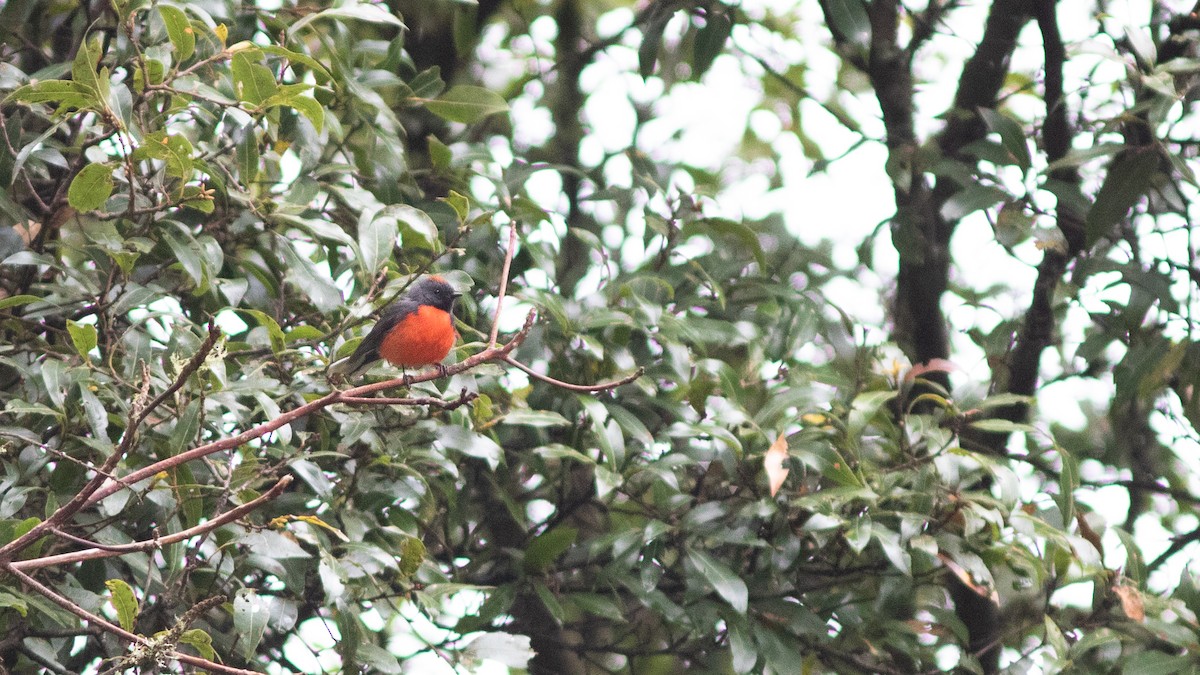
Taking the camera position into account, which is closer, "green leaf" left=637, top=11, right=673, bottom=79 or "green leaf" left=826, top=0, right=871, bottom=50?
"green leaf" left=826, top=0, right=871, bottom=50

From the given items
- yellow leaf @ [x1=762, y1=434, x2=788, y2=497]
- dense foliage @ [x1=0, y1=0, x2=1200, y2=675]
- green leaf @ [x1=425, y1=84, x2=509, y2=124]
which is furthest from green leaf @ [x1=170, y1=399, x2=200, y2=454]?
yellow leaf @ [x1=762, y1=434, x2=788, y2=497]

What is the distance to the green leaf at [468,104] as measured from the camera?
4.14 metres

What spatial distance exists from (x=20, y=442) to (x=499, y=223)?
5.61ft

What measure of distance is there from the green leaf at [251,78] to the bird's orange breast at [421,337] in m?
1.06

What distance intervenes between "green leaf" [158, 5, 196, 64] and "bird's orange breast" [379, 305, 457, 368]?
1.21 metres

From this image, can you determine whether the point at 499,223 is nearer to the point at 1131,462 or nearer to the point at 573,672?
the point at 573,672

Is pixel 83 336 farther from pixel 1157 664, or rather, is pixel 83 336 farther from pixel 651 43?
pixel 1157 664

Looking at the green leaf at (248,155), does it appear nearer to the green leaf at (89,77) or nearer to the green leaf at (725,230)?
the green leaf at (89,77)

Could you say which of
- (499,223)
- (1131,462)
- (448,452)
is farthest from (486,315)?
(1131,462)

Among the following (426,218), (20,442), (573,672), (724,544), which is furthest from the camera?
(573,672)

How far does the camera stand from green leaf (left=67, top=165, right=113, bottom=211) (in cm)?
296

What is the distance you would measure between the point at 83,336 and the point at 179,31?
83cm

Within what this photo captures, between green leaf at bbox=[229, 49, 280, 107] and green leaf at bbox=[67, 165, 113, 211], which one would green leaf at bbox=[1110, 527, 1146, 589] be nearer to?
green leaf at bbox=[229, 49, 280, 107]

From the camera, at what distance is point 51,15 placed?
412 centimetres
